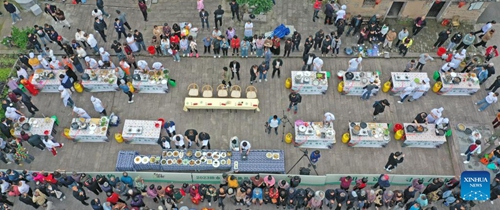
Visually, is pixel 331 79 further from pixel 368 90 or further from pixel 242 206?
pixel 242 206

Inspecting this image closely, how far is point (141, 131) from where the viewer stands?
63.0 feet

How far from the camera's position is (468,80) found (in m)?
21.2

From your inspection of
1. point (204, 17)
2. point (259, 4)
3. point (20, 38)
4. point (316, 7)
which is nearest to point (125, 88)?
point (204, 17)

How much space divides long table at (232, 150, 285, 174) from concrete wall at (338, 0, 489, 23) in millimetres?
11376

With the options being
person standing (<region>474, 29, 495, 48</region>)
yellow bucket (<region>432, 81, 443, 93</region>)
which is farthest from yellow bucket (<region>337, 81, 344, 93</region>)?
person standing (<region>474, 29, 495, 48</region>)

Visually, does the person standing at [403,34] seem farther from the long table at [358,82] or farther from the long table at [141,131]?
the long table at [141,131]

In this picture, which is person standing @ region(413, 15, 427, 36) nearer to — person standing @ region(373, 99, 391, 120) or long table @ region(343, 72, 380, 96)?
long table @ region(343, 72, 380, 96)

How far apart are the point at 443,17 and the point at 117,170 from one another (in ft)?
71.1

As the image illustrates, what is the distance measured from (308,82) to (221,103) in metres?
4.85

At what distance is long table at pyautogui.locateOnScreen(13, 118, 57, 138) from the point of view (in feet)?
62.9

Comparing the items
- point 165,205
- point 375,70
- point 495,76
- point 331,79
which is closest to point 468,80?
point 495,76

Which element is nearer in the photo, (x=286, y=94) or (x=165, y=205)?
(x=165, y=205)

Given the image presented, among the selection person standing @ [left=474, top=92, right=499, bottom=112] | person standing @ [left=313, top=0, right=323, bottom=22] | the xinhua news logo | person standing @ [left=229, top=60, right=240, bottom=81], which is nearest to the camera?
the xinhua news logo

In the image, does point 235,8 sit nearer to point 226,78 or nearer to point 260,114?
point 226,78
